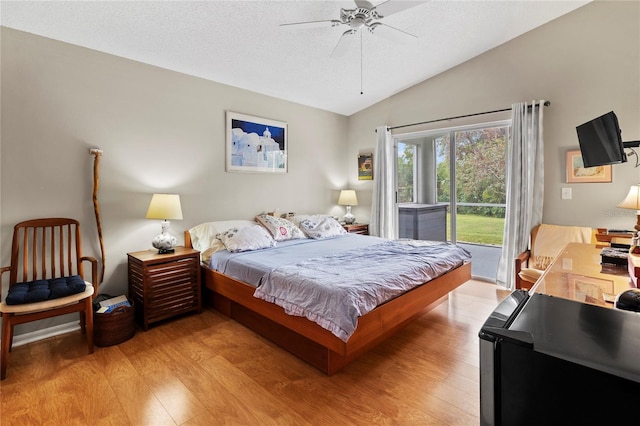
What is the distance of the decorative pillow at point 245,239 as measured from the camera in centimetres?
327

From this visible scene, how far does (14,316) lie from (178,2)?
2619 mm

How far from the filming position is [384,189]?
16.3 ft

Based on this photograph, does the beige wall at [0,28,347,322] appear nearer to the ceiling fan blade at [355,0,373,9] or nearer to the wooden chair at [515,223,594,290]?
the ceiling fan blade at [355,0,373,9]

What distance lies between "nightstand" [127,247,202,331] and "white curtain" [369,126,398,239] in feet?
9.47

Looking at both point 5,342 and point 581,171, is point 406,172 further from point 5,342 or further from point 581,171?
point 5,342

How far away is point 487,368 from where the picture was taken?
2.27 feet

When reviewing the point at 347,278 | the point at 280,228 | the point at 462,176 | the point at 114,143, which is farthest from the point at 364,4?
the point at 462,176

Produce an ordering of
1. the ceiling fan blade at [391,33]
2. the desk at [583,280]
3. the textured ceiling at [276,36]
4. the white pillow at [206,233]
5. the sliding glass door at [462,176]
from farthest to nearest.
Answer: the sliding glass door at [462,176] < the white pillow at [206,233] < the ceiling fan blade at [391,33] < the textured ceiling at [276,36] < the desk at [583,280]

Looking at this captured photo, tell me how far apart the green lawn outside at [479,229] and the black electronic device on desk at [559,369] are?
3793mm

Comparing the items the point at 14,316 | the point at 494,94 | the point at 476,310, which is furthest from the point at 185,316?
the point at 494,94

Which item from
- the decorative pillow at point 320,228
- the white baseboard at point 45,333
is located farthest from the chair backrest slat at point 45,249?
the decorative pillow at point 320,228

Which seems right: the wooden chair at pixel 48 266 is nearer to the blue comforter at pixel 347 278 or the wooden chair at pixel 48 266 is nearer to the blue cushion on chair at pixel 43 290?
the blue cushion on chair at pixel 43 290

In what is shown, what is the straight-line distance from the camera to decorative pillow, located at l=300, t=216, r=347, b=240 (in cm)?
417

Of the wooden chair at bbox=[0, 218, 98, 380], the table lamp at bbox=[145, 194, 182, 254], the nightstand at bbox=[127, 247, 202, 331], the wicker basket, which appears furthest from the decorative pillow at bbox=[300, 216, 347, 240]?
the wooden chair at bbox=[0, 218, 98, 380]
